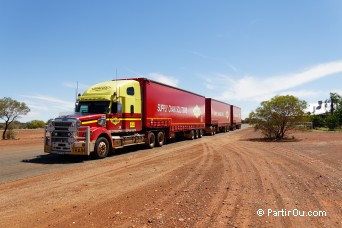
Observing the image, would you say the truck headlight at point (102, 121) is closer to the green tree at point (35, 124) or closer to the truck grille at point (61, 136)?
the truck grille at point (61, 136)

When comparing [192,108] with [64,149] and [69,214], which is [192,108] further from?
[69,214]

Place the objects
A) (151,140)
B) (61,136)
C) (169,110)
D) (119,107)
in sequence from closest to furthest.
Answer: (61,136) → (119,107) → (151,140) → (169,110)

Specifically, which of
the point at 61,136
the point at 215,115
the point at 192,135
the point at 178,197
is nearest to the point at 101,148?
the point at 61,136

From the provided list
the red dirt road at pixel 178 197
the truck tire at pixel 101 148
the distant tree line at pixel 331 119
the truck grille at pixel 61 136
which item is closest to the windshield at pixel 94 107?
the truck tire at pixel 101 148

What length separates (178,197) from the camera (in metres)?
6.88

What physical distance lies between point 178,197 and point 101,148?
8.46 meters

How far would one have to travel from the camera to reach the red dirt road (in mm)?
5395

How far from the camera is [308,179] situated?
8.79 meters

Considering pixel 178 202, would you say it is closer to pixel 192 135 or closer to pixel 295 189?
pixel 295 189

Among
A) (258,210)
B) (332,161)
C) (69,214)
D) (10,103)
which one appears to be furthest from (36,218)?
(10,103)

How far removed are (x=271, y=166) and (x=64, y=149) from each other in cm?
898

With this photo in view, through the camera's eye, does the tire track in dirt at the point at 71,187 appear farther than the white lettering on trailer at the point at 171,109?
No

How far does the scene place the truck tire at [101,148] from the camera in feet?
46.6

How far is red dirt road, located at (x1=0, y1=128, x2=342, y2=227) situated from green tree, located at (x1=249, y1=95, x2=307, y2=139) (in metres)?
15.8
